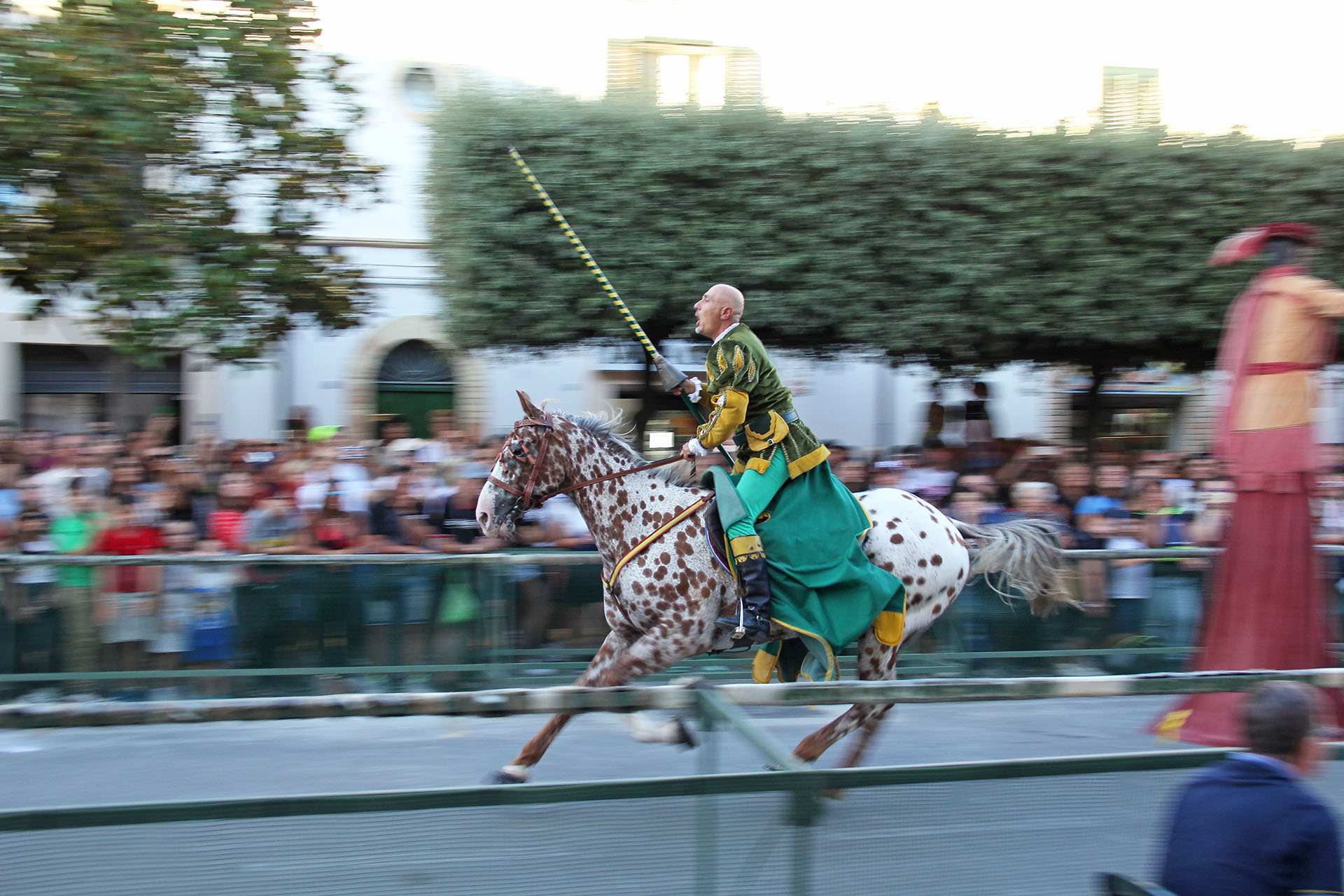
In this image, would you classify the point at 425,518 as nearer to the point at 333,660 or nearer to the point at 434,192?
the point at 333,660

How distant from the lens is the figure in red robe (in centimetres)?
521

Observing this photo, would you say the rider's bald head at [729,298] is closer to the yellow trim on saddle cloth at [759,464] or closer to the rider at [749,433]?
the rider at [749,433]

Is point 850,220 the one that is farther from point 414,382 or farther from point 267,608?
point 414,382

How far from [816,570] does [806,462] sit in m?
0.51

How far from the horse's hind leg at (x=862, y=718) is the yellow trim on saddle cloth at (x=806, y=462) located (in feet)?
2.86

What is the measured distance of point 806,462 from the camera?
5.48 m

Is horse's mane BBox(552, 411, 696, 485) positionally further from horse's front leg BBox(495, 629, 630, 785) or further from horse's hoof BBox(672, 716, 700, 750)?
horse's hoof BBox(672, 716, 700, 750)

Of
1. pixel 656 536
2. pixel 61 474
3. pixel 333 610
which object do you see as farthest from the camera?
pixel 61 474

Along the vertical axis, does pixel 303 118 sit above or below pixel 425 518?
above

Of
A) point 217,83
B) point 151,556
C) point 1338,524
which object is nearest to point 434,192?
point 217,83

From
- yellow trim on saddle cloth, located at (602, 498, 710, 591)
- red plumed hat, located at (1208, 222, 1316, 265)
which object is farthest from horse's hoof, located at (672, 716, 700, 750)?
red plumed hat, located at (1208, 222, 1316, 265)

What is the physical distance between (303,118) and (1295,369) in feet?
30.6

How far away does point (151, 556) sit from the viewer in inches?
270

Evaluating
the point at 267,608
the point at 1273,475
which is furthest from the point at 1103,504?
the point at 267,608
